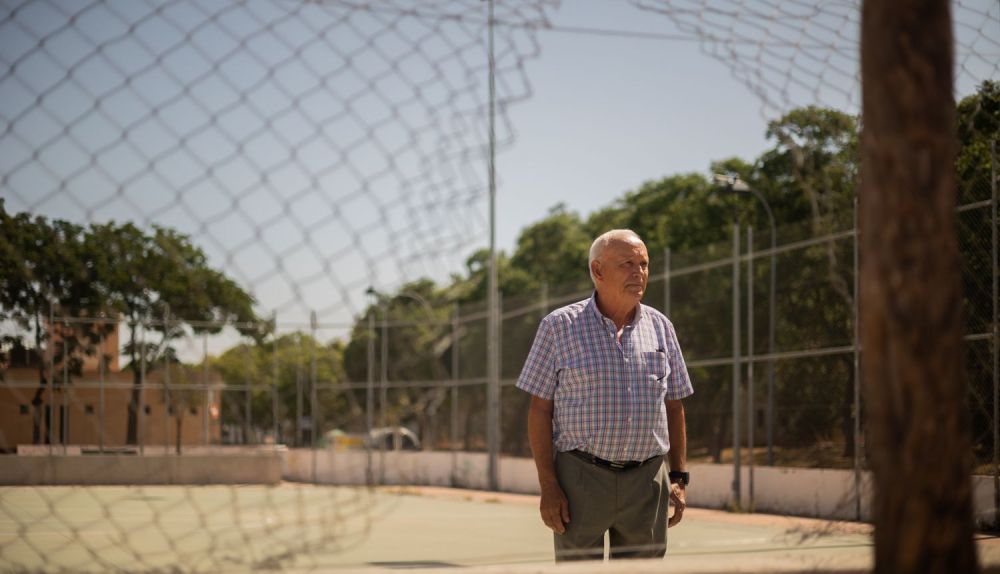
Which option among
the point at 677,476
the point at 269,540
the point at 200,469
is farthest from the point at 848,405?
the point at 200,469

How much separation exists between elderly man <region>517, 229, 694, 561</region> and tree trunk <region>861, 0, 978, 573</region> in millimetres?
1761

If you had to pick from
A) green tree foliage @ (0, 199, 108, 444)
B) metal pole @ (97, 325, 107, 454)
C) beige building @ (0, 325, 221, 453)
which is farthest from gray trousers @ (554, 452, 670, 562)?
metal pole @ (97, 325, 107, 454)

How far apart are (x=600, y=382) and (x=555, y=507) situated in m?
0.43

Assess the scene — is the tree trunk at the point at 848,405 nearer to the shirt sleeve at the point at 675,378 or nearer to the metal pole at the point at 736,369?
the metal pole at the point at 736,369

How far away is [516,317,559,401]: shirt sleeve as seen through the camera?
3.96 meters

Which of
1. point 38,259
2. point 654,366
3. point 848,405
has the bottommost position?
point 848,405

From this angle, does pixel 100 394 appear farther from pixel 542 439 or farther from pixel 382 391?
pixel 542 439

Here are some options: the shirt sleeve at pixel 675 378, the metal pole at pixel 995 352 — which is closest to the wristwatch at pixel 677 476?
the shirt sleeve at pixel 675 378

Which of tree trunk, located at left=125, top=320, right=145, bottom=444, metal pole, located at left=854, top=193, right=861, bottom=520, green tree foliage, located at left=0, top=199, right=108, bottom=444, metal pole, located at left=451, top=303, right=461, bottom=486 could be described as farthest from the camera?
tree trunk, located at left=125, top=320, right=145, bottom=444

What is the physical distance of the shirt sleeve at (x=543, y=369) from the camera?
3.96 meters

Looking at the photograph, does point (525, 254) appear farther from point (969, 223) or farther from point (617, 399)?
point (617, 399)

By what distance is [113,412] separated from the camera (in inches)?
1069

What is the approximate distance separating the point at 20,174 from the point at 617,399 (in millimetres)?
2064

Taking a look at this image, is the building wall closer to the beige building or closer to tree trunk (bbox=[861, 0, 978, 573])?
the beige building
